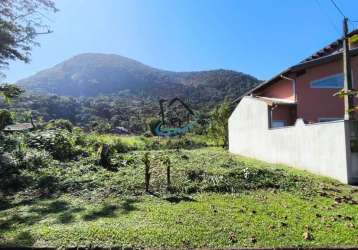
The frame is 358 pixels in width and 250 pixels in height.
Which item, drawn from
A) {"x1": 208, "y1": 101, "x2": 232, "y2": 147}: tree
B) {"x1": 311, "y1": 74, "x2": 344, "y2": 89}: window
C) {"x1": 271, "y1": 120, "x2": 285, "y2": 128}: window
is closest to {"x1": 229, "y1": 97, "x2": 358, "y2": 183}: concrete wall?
{"x1": 271, "y1": 120, "x2": 285, "y2": 128}: window

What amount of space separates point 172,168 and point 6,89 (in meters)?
9.35

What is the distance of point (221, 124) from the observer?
26.2m

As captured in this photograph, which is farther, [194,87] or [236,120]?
[194,87]

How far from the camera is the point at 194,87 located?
2451 inches

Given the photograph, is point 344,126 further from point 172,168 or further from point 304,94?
point 304,94

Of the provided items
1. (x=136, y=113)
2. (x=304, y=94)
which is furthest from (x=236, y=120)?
(x=136, y=113)

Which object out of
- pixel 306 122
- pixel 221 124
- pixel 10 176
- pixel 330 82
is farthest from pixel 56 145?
pixel 221 124

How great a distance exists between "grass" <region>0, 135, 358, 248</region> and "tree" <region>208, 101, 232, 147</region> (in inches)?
621

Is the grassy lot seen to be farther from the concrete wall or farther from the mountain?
the mountain

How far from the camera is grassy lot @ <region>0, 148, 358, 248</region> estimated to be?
5016 mm

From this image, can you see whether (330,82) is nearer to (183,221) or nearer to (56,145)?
(183,221)

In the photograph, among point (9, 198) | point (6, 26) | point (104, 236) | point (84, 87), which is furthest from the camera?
point (84, 87)

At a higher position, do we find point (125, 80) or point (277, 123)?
point (125, 80)

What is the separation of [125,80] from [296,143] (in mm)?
74946
